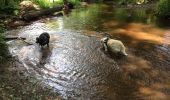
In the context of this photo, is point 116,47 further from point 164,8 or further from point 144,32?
point 164,8

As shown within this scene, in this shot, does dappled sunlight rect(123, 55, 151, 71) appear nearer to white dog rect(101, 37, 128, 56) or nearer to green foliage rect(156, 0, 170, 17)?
white dog rect(101, 37, 128, 56)

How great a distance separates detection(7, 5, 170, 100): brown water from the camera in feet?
27.2

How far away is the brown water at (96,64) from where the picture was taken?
8289mm

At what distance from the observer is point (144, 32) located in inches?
637

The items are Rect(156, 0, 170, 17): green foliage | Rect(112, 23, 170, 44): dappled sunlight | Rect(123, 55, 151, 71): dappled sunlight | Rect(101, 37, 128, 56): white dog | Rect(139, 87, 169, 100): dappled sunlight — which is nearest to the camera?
Rect(139, 87, 169, 100): dappled sunlight

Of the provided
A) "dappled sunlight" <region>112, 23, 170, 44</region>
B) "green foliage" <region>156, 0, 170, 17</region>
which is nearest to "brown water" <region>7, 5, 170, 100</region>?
"dappled sunlight" <region>112, 23, 170, 44</region>

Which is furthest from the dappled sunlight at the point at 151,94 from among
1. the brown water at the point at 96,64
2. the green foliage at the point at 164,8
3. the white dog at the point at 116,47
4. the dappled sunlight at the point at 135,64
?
the green foliage at the point at 164,8

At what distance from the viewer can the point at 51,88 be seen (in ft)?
26.7

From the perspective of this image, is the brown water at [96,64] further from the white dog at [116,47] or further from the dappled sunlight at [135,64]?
the white dog at [116,47]

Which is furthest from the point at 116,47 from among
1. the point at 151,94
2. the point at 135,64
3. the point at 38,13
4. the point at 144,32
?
the point at 38,13

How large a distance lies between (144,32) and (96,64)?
6.88 m

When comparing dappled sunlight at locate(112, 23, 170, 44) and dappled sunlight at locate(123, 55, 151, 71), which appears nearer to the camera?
dappled sunlight at locate(123, 55, 151, 71)

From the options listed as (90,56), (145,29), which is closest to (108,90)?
(90,56)

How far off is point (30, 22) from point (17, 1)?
4017mm
